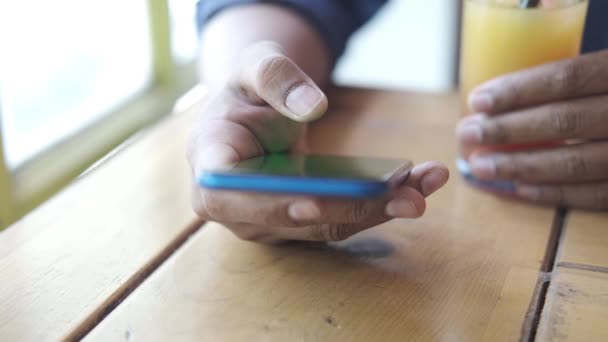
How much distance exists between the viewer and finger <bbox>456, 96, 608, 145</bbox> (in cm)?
71

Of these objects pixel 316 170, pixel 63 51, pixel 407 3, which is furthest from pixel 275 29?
pixel 407 3

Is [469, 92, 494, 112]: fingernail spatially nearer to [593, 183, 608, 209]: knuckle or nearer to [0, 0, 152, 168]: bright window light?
[593, 183, 608, 209]: knuckle

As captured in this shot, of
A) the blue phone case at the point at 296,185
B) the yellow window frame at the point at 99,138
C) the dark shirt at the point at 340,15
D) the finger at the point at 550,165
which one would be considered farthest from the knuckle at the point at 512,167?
the yellow window frame at the point at 99,138

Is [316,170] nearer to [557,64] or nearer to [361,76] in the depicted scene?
[557,64]

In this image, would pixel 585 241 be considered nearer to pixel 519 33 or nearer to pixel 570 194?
pixel 570 194

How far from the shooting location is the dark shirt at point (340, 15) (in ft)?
2.93

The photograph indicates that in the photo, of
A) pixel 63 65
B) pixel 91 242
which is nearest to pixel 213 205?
pixel 91 242

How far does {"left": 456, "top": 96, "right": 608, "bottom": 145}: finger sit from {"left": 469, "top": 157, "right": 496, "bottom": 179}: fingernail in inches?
0.7

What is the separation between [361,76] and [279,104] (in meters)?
1.90

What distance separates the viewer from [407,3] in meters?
2.31

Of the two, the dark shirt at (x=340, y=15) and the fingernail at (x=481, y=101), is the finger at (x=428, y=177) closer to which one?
the fingernail at (x=481, y=101)

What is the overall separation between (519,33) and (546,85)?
58 millimetres

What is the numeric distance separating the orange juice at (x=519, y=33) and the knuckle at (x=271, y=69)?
0.80 ft

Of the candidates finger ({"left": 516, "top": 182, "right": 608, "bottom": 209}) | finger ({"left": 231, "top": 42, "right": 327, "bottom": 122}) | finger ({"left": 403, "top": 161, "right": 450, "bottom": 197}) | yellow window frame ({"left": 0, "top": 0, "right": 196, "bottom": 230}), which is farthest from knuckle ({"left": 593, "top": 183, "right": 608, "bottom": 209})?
yellow window frame ({"left": 0, "top": 0, "right": 196, "bottom": 230})
